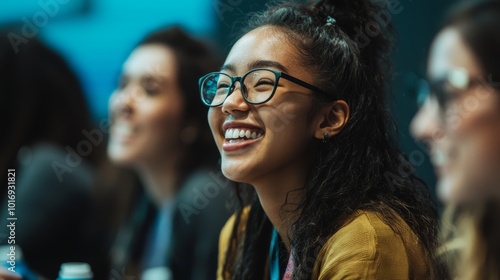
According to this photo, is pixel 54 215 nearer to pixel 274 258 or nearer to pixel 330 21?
pixel 274 258

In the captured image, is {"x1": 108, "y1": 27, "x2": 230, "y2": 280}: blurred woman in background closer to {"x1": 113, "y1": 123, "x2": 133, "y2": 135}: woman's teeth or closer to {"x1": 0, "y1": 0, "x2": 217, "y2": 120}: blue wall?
{"x1": 113, "y1": 123, "x2": 133, "y2": 135}: woman's teeth

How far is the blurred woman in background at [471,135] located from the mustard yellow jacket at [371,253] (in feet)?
0.32

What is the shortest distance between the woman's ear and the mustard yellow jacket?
7.4 inches

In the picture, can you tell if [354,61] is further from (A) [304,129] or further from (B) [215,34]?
(B) [215,34]

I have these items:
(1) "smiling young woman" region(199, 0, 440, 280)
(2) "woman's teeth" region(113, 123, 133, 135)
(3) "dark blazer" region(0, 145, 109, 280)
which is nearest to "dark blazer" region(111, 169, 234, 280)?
(3) "dark blazer" region(0, 145, 109, 280)

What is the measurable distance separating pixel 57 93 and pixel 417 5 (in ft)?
4.42

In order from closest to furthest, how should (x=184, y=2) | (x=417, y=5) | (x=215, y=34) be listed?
(x=417, y=5)
(x=215, y=34)
(x=184, y=2)

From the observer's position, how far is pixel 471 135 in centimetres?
156

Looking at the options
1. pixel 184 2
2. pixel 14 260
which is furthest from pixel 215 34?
pixel 14 260

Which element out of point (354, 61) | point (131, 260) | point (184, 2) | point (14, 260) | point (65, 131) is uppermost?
point (184, 2)

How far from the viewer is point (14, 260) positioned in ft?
6.24

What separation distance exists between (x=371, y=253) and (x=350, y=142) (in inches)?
10.7

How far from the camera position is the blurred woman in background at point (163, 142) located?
7.94 ft

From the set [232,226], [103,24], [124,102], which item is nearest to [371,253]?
[232,226]
